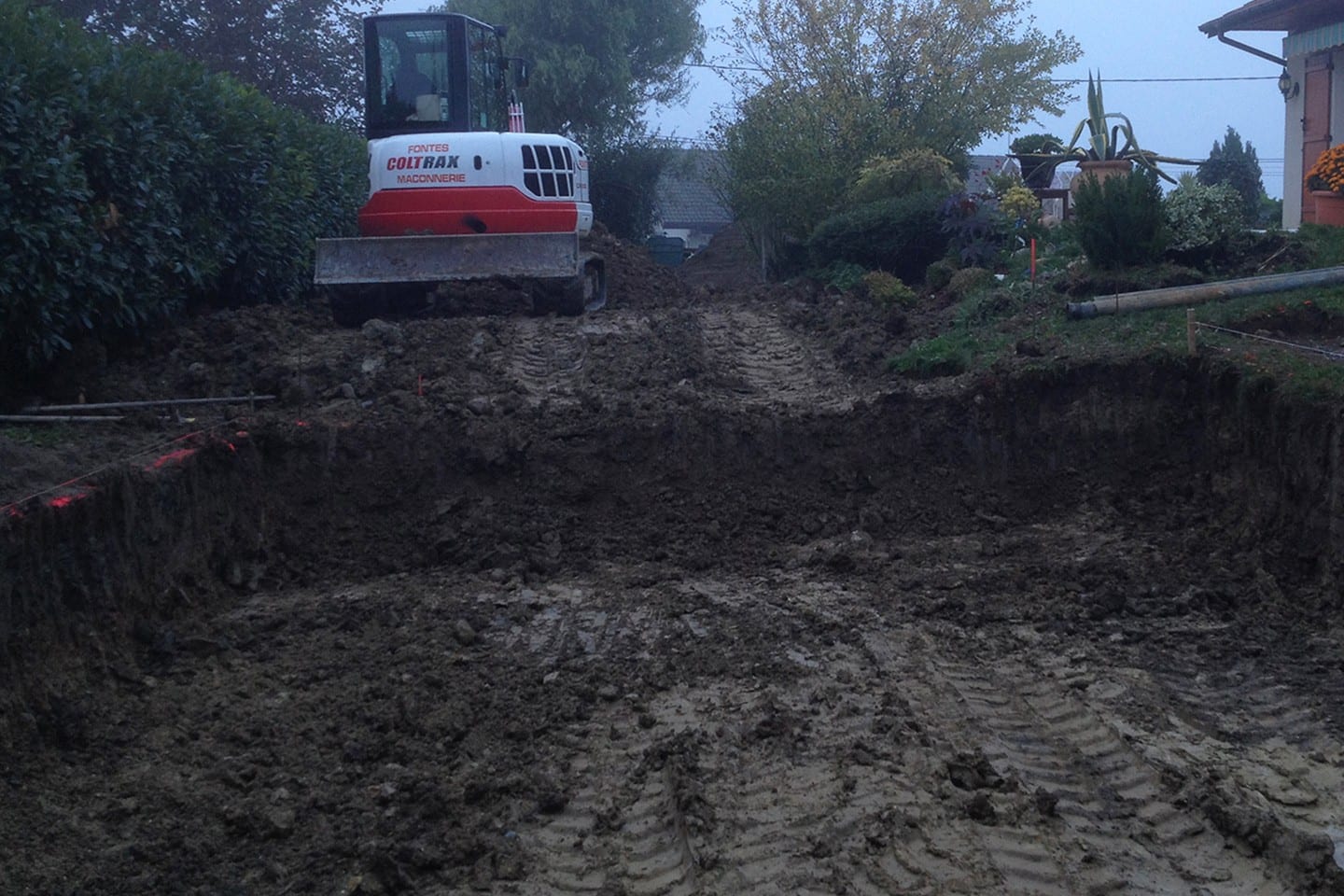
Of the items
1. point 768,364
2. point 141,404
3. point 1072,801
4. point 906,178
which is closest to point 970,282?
point 768,364

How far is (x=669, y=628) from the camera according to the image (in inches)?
245

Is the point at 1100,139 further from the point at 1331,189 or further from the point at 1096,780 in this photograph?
the point at 1096,780

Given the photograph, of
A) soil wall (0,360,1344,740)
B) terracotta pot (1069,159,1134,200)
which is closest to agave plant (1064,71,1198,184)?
terracotta pot (1069,159,1134,200)

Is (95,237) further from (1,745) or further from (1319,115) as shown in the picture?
(1319,115)

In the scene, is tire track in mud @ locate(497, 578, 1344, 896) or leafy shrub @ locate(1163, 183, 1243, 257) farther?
leafy shrub @ locate(1163, 183, 1243, 257)

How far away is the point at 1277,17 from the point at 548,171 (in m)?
10.7

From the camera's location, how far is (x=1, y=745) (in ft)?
15.4

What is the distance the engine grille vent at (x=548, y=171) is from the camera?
43.8 ft

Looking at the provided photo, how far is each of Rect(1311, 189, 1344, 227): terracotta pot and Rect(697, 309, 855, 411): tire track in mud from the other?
5.68m

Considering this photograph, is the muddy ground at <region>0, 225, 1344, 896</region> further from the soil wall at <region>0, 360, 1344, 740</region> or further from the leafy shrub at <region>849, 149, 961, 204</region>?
the leafy shrub at <region>849, 149, 961, 204</region>

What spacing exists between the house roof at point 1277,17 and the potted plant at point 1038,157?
2.74 m

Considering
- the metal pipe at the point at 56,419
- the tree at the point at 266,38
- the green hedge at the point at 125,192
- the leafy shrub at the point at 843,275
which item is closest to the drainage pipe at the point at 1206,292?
the leafy shrub at the point at 843,275

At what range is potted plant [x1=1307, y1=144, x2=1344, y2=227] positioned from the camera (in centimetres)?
1237

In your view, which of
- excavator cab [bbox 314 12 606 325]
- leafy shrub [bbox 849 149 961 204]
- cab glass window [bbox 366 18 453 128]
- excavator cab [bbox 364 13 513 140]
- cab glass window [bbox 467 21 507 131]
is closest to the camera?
excavator cab [bbox 314 12 606 325]
